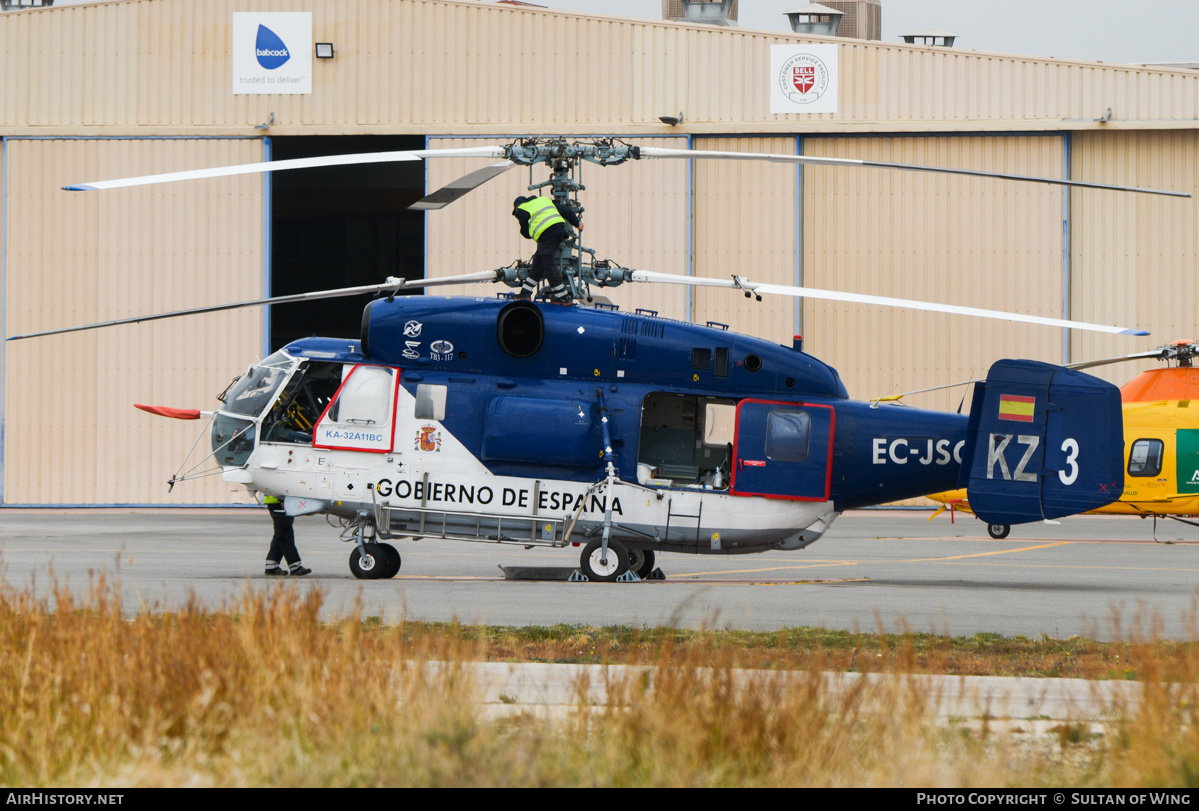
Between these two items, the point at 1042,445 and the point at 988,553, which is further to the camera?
the point at 988,553

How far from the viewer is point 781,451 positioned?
557 inches

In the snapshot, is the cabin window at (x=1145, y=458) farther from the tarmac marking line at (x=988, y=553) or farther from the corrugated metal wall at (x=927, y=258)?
the corrugated metal wall at (x=927, y=258)

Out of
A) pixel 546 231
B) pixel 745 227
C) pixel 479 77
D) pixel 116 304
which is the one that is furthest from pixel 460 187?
pixel 116 304

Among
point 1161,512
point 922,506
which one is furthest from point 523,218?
point 922,506

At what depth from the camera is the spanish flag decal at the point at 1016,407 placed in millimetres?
13766

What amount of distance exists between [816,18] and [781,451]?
67.2 ft

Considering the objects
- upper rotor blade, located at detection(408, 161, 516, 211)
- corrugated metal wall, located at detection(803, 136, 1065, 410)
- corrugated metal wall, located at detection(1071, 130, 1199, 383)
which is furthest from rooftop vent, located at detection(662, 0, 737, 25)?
upper rotor blade, located at detection(408, 161, 516, 211)

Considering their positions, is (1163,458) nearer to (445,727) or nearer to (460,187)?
(460,187)

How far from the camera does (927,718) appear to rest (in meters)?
5.86

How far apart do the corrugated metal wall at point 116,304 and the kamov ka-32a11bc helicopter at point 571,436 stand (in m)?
14.3

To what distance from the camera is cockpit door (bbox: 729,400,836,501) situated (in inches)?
555

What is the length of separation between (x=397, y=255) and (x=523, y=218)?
31.5 m
